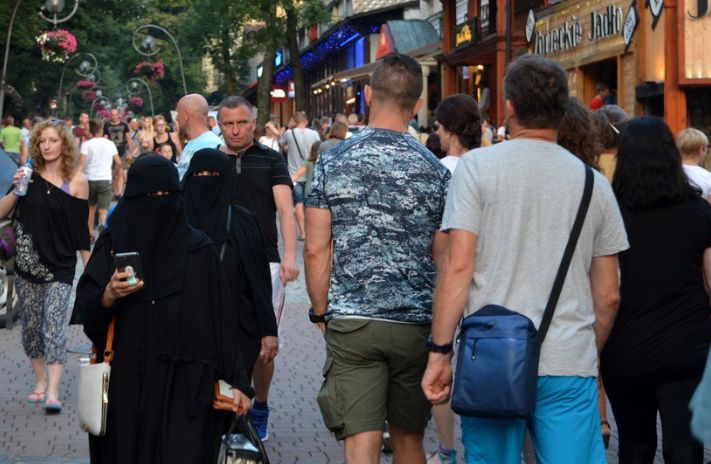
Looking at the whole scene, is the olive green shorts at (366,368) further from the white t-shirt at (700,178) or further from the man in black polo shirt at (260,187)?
the white t-shirt at (700,178)

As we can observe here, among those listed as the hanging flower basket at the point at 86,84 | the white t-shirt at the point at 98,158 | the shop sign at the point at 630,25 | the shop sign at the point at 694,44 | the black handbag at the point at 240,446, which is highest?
the hanging flower basket at the point at 86,84

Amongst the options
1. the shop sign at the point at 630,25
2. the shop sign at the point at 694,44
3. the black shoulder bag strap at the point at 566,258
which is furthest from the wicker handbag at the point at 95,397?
the shop sign at the point at 630,25

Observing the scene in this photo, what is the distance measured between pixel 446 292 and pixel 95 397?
1541 millimetres

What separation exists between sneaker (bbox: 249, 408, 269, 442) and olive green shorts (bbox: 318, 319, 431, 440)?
2531 millimetres

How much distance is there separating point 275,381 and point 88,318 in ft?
15.4

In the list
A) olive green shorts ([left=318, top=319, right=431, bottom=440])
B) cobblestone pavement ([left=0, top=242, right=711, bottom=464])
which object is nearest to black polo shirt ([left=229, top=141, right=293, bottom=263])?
cobblestone pavement ([left=0, top=242, right=711, bottom=464])

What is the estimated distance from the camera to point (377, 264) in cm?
505

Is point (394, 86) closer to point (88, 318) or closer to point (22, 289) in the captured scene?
point (88, 318)

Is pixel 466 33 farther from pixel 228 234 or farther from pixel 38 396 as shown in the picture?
pixel 228 234

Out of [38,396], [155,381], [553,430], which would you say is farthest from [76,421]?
[553,430]

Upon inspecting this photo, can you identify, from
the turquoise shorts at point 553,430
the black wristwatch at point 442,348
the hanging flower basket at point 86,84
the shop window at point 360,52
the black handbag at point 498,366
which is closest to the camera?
the black handbag at point 498,366

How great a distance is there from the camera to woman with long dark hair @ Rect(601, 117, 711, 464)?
16.9 ft

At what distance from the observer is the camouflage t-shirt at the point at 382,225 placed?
5.04 metres

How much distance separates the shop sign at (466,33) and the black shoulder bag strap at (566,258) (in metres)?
26.5
